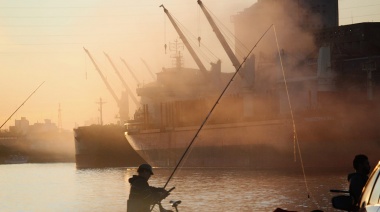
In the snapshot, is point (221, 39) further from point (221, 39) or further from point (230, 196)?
point (230, 196)

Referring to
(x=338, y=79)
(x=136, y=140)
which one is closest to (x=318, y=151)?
(x=338, y=79)

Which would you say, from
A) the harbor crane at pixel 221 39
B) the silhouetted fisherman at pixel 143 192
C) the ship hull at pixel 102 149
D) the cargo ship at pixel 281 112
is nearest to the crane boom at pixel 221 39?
the harbor crane at pixel 221 39

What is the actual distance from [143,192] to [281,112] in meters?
72.4

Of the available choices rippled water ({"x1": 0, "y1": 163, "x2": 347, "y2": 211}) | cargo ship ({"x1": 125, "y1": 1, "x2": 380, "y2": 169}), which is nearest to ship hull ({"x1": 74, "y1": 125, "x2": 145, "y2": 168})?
cargo ship ({"x1": 125, "y1": 1, "x2": 380, "y2": 169})

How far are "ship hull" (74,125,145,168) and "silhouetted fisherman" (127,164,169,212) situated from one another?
115661mm

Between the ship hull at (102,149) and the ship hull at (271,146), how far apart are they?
38248 mm

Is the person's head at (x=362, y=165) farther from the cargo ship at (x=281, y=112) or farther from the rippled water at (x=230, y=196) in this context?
the cargo ship at (x=281, y=112)

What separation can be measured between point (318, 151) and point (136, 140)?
36.9m

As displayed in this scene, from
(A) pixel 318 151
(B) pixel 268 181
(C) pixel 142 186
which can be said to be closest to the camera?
(C) pixel 142 186

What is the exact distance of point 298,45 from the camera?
109m

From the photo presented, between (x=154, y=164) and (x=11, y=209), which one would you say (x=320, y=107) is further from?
(x=11, y=209)

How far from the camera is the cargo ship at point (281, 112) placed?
235 feet

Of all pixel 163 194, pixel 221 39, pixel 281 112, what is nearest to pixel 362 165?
pixel 163 194

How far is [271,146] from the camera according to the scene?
247 feet
